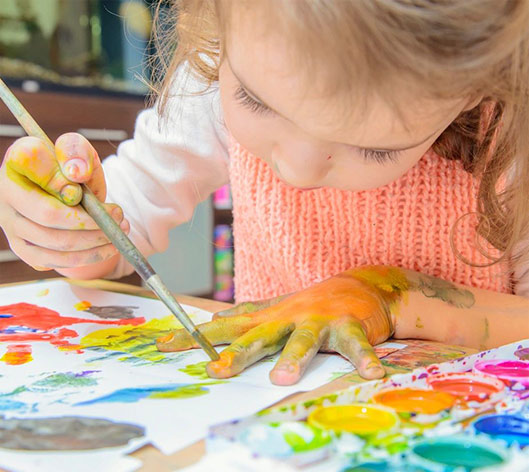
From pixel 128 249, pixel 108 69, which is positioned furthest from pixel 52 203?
pixel 108 69

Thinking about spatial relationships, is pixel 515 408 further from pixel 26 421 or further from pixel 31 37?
pixel 31 37

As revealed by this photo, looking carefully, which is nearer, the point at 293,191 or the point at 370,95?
the point at 370,95

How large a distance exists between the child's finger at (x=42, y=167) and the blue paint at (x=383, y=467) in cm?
37

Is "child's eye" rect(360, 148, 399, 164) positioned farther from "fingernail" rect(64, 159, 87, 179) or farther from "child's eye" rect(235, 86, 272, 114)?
"fingernail" rect(64, 159, 87, 179)

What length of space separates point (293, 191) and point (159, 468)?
50 centimetres

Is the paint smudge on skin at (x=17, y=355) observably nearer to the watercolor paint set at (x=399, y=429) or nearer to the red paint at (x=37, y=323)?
the red paint at (x=37, y=323)

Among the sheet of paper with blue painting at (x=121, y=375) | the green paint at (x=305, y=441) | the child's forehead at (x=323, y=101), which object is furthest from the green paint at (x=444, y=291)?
the green paint at (x=305, y=441)

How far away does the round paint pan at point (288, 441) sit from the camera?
31 centimetres

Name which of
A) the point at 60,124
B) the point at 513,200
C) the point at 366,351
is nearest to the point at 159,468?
the point at 366,351

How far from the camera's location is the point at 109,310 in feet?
2.25

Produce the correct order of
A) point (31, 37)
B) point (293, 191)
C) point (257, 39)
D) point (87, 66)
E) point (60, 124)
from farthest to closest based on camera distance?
point (87, 66)
point (31, 37)
point (60, 124)
point (293, 191)
point (257, 39)

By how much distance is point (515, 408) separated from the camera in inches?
15.2

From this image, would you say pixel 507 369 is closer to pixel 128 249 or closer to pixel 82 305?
pixel 128 249

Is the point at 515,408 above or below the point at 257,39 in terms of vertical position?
below
